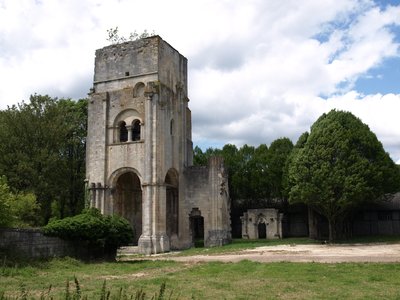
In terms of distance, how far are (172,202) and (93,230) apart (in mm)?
16246

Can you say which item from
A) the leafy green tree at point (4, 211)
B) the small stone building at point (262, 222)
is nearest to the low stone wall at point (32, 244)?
the leafy green tree at point (4, 211)

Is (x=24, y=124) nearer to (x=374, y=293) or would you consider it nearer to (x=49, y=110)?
(x=49, y=110)

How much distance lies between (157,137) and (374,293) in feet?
75.7

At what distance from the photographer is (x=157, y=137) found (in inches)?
1280

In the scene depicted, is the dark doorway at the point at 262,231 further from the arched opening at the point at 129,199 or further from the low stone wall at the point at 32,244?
the low stone wall at the point at 32,244

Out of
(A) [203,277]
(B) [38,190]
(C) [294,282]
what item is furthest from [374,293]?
(B) [38,190]

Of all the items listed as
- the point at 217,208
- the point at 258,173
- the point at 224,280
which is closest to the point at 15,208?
the point at 217,208

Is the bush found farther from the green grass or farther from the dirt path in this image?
the dirt path

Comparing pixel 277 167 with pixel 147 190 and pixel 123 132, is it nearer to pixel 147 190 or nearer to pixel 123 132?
pixel 123 132

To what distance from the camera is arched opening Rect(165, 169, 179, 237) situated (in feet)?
119

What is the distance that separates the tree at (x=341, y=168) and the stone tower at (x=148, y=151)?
657 cm

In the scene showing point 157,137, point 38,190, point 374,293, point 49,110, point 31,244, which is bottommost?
point 374,293

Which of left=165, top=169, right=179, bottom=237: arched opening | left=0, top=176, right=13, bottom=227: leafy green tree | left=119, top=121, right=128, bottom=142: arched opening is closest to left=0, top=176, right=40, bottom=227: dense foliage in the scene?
left=0, top=176, right=13, bottom=227: leafy green tree

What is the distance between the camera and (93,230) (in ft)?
69.2
